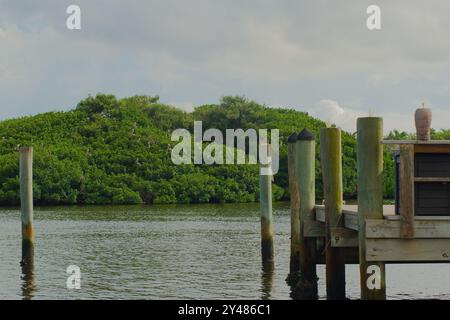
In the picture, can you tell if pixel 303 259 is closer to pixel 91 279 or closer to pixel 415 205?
pixel 415 205

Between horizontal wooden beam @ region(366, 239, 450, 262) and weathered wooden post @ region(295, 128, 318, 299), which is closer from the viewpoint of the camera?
horizontal wooden beam @ region(366, 239, 450, 262)

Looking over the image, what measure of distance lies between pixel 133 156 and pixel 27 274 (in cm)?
6906

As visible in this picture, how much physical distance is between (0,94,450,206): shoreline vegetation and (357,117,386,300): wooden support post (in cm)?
5876

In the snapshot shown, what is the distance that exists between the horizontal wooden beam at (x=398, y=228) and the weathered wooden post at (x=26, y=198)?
1154 centimetres

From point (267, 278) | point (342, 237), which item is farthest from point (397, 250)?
point (267, 278)

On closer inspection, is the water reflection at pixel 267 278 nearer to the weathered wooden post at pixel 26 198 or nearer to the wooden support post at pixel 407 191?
the wooden support post at pixel 407 191

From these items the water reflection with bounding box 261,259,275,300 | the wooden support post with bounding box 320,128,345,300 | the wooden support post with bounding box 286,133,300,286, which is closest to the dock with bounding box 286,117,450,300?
the wooden support post with bounding box 320,128,345,300

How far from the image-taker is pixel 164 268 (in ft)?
78.8

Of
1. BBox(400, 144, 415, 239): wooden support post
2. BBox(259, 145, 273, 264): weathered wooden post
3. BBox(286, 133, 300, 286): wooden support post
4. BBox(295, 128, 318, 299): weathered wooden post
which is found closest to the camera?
BBox(400, 144, 415, 239): wooden support post

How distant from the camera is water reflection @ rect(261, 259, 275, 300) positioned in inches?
742

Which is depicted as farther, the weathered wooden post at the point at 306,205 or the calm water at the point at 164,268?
the calm water at the point at 164,268

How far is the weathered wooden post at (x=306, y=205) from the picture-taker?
17.1 m

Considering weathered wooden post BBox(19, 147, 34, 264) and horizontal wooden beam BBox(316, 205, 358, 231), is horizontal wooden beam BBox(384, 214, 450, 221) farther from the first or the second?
weathered wooden post BBox(19, 147, 34, 264)

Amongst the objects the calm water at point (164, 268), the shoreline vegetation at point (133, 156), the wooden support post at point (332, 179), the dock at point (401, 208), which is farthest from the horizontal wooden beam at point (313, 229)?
the shoreline vegetation at point (133, 156)
